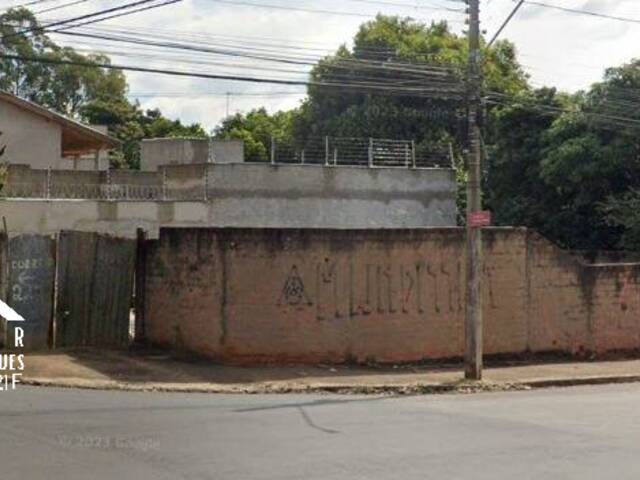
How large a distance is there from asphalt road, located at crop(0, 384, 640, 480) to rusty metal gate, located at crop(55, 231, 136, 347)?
381cm

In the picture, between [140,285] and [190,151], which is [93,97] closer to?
[190,151]

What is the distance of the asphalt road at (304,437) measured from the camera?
8.66 m

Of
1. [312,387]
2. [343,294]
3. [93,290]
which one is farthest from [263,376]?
[93,290]

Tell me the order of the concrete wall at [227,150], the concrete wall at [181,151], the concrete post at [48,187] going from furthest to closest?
1. the concrete wall at [227,150]
2. the concrete wall at [181,151]
3. the concrete post at [48,187]

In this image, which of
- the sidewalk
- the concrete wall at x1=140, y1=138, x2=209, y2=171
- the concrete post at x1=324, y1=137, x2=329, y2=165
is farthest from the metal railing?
the sidewalk

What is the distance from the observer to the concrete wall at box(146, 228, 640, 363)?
1769 cm

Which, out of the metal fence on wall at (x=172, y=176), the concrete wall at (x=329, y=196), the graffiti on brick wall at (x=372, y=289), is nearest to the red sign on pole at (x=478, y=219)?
the graffiti on brick wall at (x=372, y=289)

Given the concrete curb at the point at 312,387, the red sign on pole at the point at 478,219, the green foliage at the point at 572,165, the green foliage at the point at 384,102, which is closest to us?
the concrete curb at the point at 312,387

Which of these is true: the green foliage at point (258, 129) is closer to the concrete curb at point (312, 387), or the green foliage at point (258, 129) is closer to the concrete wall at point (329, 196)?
the concrete wall at point (329, 196)

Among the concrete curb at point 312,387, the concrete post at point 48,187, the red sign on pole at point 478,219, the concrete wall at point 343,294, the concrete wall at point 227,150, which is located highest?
the concrete wall at point 227,150

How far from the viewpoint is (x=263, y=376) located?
659 inches

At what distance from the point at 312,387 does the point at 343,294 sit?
9.52 feet

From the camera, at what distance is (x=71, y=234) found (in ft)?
58.3

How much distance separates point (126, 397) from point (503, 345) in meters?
8.91
